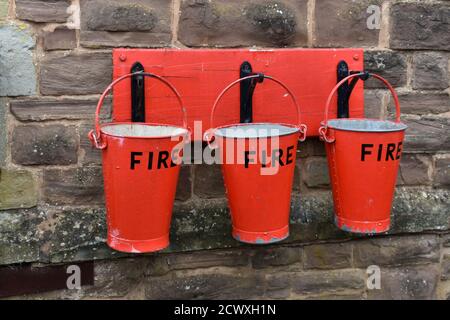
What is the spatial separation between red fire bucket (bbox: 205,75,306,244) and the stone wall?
36 centimetres

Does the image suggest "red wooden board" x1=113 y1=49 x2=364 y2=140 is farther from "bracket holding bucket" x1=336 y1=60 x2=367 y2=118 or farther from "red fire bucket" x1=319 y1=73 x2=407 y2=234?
"red fire bucket" x1=319 y1=73 x2=407 y2=234

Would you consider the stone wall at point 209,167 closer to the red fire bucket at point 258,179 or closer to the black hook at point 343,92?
the black hook at point 343,92

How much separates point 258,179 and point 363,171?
385mm

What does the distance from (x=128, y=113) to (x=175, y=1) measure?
460 mm

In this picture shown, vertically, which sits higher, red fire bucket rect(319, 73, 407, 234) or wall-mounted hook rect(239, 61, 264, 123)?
wall-mounted hook rect(239, 61, 264, 123)

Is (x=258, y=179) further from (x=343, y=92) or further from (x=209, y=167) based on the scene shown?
(x=343, y=92)

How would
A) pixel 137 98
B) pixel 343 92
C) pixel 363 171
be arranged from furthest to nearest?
1. pixel 343 92
2. pixel 137 98
3. pixel 363 171

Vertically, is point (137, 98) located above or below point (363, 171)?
above

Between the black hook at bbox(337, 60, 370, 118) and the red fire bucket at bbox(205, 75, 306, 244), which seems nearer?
the red fire bucket at bbox(205, 75, 306, 244)

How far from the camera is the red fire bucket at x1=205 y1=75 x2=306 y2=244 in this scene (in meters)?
1.78

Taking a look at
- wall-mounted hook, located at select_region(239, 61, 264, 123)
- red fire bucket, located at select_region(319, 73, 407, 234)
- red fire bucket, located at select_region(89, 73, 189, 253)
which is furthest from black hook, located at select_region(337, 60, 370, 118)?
red fire bucket, located at select_region(89, 73, 189, 253)

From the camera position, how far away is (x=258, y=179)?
1.81 meters

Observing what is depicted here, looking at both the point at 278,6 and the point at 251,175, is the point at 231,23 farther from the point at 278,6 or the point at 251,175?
the point at 251,175

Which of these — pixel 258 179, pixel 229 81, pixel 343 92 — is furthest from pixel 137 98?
pixel 343 92
